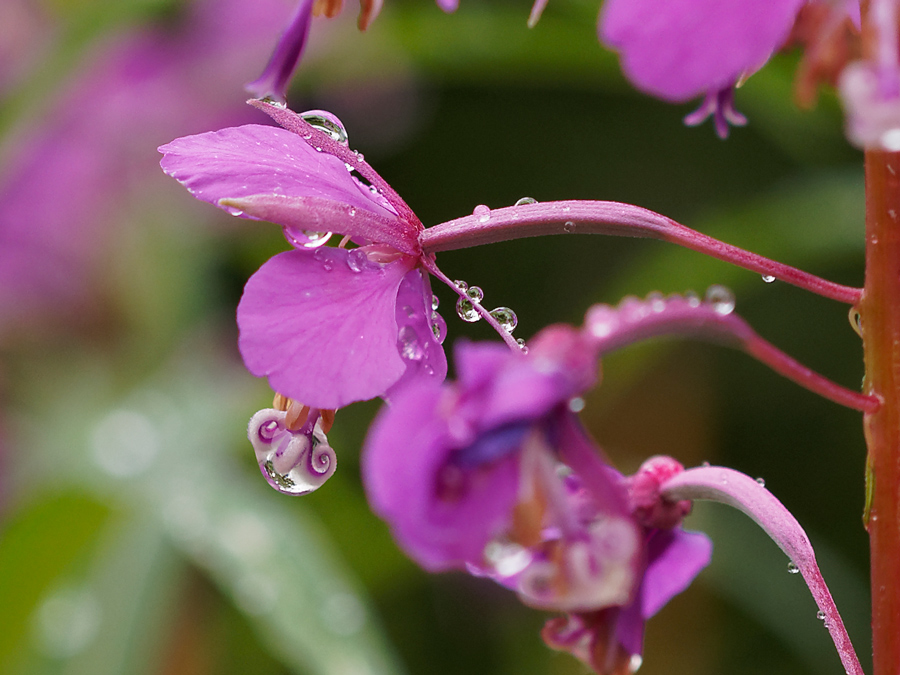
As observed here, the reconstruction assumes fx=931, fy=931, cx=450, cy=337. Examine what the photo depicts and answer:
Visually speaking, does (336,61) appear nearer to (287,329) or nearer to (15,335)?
(15,335)

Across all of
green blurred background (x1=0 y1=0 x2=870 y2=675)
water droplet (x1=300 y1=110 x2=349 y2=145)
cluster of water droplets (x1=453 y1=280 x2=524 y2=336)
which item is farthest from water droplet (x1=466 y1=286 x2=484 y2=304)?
green blurred background (x1=0 y1=0 x2=870 y2=675)

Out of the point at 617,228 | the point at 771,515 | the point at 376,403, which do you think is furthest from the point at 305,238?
the point at 376,403

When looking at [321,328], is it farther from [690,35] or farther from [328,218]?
[690,35]

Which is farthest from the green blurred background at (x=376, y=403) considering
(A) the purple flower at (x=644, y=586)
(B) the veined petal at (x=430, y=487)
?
(B) the veined petal at (x=430, y=487)

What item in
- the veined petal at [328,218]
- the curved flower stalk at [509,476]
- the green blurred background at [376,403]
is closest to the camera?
the curved flower stalk at [509,476]

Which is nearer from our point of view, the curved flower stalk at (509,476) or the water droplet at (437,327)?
the curved flower stalk at (509,476)

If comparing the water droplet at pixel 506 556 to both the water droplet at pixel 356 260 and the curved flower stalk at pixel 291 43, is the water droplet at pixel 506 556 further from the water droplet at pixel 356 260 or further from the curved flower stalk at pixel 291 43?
the curved flower stalk at pixel 291 43
